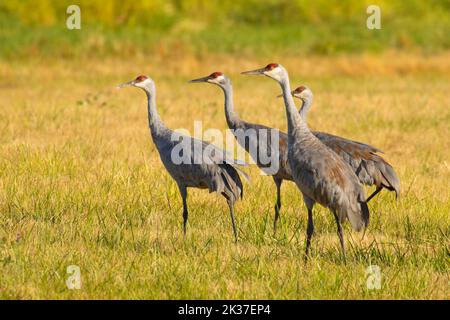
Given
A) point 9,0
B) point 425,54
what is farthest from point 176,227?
point 9,0

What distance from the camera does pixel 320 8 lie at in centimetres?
3434

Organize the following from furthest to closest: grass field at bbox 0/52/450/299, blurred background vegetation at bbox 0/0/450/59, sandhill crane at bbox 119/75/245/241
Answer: blurred background vegetation at bbox 0/0/450/59 → sandhill crane at bbox 119/75/245/241 → grass field at bbox 0/52/450/299

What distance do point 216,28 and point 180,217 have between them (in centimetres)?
2204

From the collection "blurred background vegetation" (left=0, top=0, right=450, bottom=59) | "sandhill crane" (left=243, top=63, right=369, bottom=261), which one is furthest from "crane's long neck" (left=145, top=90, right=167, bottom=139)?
"blurred background vegetation" (left=0, top=0, right=450, bottom=59)

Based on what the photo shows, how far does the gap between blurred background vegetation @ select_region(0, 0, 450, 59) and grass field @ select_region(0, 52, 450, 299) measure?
8.07 metres

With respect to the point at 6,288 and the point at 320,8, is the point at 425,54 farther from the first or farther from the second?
the point at 6,288

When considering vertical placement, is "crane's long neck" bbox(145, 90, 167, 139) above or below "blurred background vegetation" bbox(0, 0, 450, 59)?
below

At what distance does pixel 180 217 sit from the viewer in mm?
7590

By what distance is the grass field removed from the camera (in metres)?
5.65

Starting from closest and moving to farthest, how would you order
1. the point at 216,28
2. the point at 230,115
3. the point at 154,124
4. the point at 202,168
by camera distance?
the point at 202,168
the point at 154,124
the point at 230,115
the point at 216,28

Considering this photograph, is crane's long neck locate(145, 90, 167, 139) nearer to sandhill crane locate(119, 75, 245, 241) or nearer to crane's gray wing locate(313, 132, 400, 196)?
sandhill crane locate(119, 75, 245, 241)

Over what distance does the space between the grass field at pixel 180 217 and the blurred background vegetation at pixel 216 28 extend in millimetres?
8070

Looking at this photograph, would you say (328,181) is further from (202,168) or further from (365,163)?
(365,163)

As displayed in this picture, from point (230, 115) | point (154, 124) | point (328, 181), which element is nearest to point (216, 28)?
point (230, 115)
